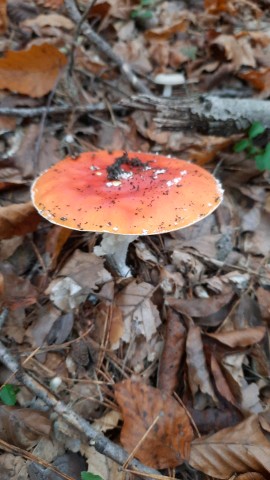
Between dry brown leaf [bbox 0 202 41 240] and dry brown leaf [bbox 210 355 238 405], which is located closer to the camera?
dry brown leaf [bbox 210 355 238 405]

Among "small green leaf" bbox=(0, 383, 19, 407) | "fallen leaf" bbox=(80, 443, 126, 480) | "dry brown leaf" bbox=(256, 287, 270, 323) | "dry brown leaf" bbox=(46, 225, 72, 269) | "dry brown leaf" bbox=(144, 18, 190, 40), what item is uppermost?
"dry brown leaf" bbox=(144, 18, 190, 40)

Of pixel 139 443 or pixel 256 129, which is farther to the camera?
pixel 256 129

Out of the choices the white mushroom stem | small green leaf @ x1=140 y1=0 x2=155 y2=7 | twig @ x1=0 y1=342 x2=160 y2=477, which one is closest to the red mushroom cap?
the white mushroom stem

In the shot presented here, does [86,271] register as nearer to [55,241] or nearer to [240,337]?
[55,241]

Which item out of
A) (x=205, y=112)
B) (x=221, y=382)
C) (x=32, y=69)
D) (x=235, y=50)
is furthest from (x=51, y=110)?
(x=221, y=382)

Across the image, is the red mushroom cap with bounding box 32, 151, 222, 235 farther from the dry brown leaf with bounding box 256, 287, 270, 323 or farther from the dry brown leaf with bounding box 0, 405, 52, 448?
the dry brown leaf with bounding box 0, 405, 52, 448

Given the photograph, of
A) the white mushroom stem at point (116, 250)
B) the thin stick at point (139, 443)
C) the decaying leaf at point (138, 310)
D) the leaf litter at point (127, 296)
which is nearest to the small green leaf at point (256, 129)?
the leaf litter at point (127, 296)

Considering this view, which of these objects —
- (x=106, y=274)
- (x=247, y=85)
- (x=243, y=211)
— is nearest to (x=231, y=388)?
(x=106, y=274)
